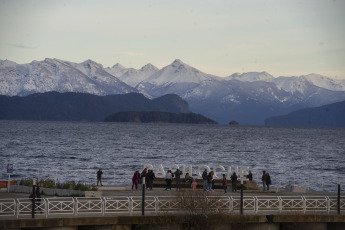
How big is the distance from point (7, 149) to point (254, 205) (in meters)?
110


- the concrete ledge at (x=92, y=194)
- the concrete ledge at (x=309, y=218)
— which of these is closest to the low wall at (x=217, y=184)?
the concrete ledge at (x=92, y=194)

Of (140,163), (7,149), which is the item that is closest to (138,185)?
(140,163)

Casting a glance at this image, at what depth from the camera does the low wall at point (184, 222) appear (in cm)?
3020

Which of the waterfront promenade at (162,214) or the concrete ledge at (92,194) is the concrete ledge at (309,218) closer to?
the waterfront promenade at (162,214)

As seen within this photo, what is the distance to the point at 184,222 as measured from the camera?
32250 mm

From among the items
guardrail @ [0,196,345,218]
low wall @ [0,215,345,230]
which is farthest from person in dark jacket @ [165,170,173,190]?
low wall @ [0,215,345,230]

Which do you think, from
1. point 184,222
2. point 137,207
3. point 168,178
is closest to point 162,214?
point 184,222

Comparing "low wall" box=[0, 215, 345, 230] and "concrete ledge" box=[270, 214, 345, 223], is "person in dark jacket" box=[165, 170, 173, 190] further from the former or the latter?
"concrete ledge" box=[270, 214, 345, 223]

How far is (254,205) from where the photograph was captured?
34.6 meters

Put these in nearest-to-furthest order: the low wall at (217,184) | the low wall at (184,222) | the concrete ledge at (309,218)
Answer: the low wall at (184,222) < the concrete ledge at (309,218) < the low wall at (217,184)

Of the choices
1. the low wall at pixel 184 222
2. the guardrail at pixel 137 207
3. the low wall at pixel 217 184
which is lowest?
the low wall at pixel 184 222

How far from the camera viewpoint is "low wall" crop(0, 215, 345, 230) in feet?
99.1

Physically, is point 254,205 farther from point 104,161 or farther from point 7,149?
point 7,149

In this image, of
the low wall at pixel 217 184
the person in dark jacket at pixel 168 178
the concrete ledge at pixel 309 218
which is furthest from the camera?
the low wall at pixel 217 184
